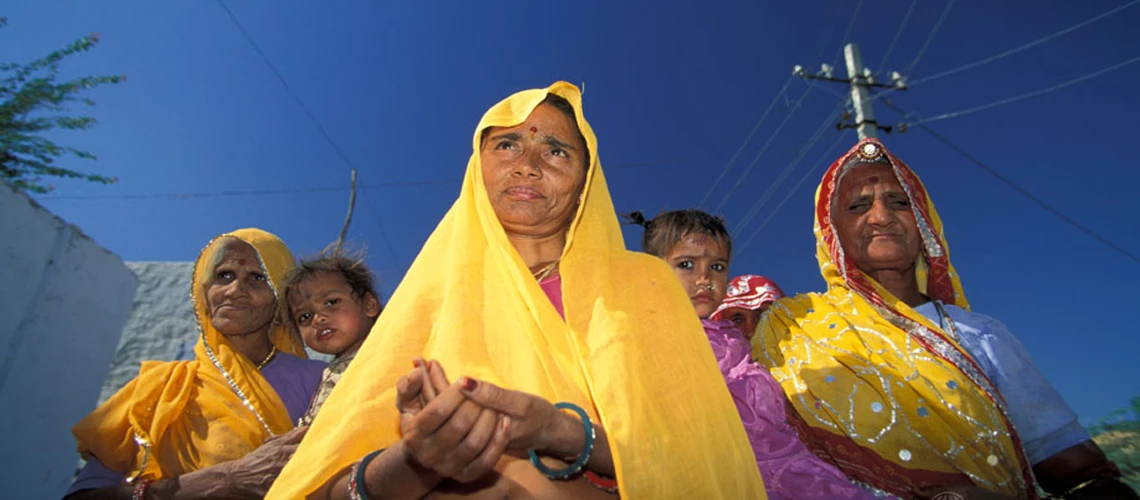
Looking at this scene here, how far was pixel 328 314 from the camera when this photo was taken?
10.9 ft

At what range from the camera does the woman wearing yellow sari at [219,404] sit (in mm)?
2420

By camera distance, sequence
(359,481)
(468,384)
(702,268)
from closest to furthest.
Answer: (468,384) < (359,481) < (702,268)

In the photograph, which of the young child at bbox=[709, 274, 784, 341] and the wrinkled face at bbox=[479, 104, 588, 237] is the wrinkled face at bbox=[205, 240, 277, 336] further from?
the young child at bbox=[709, 274, 784, 341]

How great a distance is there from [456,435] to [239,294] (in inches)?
101

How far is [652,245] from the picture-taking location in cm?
329

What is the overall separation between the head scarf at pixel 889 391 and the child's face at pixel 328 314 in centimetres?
228

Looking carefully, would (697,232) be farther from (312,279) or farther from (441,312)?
(312,279)

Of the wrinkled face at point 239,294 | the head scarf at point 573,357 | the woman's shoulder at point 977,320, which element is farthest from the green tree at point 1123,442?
the wrinkled face at point 239,294

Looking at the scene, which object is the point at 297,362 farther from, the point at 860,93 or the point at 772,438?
the point at 860,93

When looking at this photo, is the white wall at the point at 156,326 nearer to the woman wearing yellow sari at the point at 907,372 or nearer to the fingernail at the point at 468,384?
the woman wearing yellow sari at the point at 907,372

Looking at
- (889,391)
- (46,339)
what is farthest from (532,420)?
(46,339)

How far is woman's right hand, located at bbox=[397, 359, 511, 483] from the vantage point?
3.76 feet

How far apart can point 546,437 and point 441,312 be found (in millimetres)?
667

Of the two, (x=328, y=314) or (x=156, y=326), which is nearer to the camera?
(x=328, y=314)
